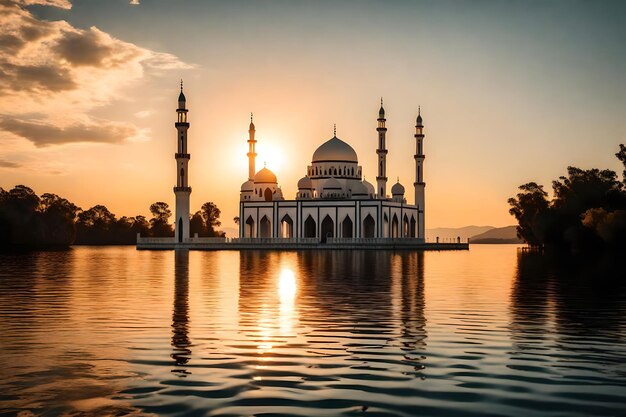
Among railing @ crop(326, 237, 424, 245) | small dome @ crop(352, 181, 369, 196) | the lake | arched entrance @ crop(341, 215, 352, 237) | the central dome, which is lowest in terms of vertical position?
the lake

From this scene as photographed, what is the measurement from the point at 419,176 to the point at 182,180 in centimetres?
3392

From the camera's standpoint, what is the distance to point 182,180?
4281 inches

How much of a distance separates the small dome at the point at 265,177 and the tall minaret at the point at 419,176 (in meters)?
20.5

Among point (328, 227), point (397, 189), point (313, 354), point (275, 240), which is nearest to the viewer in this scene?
point (313, 354)

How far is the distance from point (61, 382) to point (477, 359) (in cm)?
684

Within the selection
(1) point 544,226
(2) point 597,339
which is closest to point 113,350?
(2) point 597,339

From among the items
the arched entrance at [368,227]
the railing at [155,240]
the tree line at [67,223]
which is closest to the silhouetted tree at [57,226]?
the tree line at [67,223]

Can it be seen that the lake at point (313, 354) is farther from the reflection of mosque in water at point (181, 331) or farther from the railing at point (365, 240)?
the railing at point (365, 240)

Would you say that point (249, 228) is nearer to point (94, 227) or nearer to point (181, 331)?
point (94, 227)

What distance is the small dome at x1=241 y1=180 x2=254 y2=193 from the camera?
118m

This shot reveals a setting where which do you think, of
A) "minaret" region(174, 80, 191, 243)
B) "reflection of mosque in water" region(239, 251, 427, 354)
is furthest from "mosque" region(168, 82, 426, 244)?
"reflection of mosque in water" region(239, 251, 427, 354)

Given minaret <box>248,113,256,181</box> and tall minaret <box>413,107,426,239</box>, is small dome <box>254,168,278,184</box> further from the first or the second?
tall minaret <box>413,107,426,239</box>

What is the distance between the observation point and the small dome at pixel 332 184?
114 m

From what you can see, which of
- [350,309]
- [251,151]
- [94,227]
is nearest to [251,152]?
[251,151]
